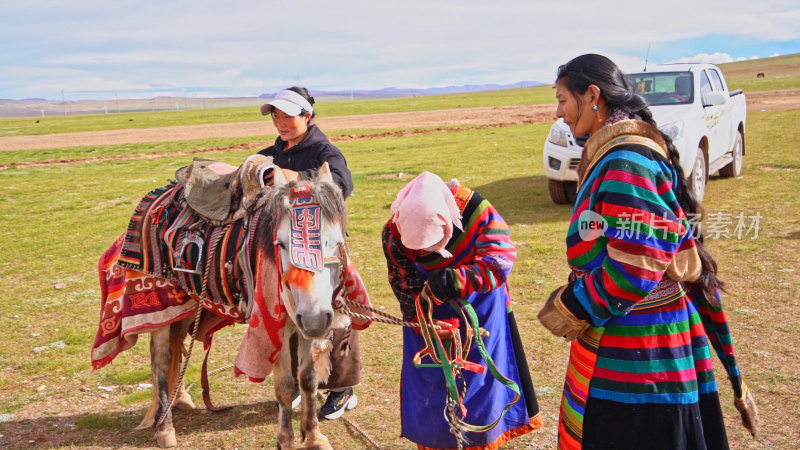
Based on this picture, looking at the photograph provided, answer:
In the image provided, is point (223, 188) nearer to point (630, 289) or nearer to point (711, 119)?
point (630, 289)

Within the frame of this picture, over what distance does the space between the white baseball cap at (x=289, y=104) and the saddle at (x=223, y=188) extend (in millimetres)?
358

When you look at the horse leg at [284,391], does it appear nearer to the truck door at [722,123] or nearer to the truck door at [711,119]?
the truck door at [711,119]

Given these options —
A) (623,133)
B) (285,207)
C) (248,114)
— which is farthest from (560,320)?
(248,114)

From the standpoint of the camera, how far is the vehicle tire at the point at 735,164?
10.7 meters

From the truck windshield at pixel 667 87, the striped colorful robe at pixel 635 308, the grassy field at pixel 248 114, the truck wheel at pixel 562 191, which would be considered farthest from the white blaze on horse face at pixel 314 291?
the grassy field at pixel 248 114

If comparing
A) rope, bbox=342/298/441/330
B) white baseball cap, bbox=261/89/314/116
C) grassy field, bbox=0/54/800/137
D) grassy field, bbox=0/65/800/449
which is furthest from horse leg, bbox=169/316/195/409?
grassy field, bbox=0/54/800/137

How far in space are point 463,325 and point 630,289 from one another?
917 millimetres

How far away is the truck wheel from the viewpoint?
930 cm

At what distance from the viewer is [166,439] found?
12.2 ft

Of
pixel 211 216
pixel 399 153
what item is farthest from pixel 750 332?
pixel 399 153

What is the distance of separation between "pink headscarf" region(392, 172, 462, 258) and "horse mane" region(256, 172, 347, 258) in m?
0.59

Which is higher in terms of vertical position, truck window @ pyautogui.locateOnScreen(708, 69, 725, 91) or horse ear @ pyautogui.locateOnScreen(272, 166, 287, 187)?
truck window @ pyautogui.locateOnScreen(708, 69, 725, 91)

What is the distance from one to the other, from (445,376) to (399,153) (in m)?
15.7

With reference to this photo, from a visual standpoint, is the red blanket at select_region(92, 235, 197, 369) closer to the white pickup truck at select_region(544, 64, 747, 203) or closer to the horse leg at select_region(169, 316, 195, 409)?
the horse leg at select_region(169, 316, 195, 409)
